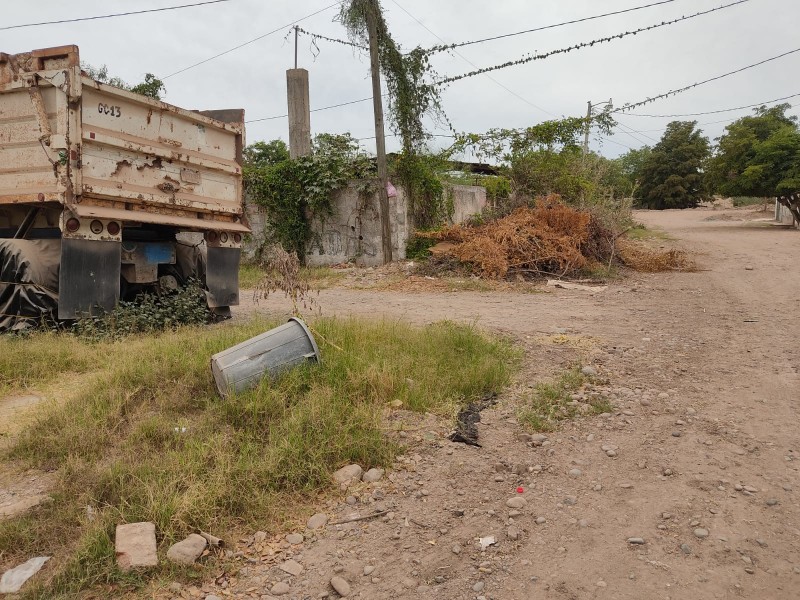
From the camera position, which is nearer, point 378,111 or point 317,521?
point 317,521

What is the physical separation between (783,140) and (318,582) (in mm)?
23077

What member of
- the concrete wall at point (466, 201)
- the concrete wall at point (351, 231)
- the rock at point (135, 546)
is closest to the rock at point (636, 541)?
the rock at point (135, 546)

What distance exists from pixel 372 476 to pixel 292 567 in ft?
2.61

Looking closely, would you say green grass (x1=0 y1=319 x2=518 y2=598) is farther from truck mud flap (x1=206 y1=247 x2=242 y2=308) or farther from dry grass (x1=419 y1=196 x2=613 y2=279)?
dry grass (x1=419 y1=196 x2=613 y2=279)

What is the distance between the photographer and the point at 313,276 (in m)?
13.7

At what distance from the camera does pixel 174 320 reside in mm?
6754

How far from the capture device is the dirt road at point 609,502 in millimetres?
2398

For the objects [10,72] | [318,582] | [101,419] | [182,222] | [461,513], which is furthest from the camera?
[182,222]

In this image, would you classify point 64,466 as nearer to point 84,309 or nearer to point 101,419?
point 101,419

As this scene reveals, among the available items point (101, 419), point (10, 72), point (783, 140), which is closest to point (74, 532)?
point (101, 419)

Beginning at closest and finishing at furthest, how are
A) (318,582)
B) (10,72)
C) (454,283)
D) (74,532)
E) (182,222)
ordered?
1. (318,582)
2. (74,532)
3. (10,72)
4. (182,222)
5. (454,283)

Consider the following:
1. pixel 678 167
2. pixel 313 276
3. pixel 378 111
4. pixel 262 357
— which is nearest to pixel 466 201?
→ pixel 378 111

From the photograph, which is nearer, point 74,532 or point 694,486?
point 74,532

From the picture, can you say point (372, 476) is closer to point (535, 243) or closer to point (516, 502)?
point (516, 502)
